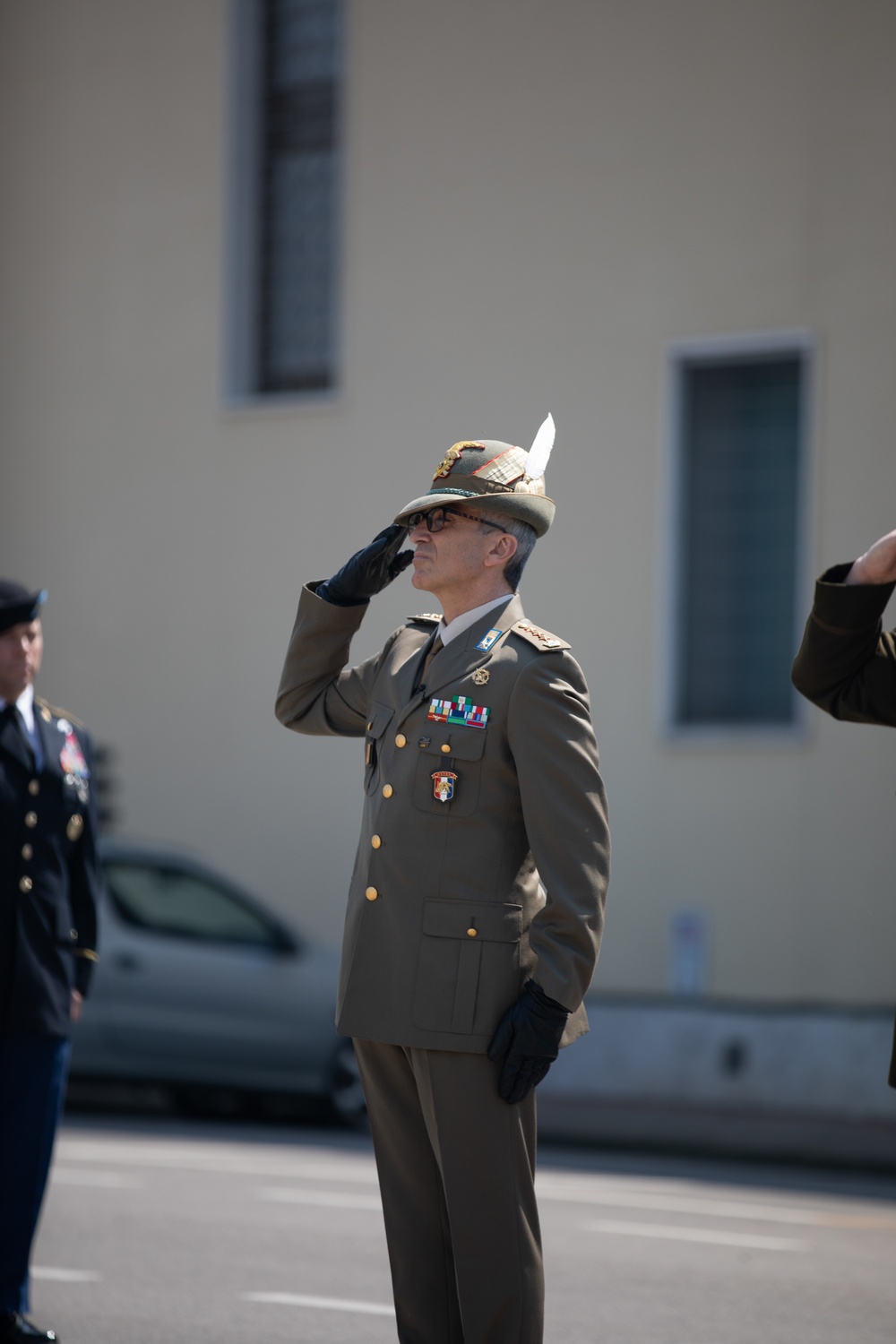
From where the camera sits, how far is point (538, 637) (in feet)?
14.3

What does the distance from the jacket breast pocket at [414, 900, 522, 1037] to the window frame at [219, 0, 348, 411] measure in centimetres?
1252

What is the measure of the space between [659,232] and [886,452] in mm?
2429

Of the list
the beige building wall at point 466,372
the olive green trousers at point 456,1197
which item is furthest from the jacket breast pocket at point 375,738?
the beige building wall at point 466,372

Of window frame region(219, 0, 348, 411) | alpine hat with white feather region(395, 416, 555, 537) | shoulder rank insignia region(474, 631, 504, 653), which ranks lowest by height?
shoulder rank insignia region(474, 631, 504, 653)

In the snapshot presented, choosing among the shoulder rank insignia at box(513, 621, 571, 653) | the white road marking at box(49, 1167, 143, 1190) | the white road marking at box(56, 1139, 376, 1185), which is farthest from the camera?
the white road marking at box(56, 1139, 376, 1185)

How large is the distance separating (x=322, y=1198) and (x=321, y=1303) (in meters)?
2.31

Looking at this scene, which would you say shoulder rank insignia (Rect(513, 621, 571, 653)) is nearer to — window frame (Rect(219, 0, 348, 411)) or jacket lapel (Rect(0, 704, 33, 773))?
jacket lapel (Rect(0, 704, 33, 773))

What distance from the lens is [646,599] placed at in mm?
14656

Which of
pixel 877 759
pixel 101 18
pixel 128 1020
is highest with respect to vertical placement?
pixel 101 18

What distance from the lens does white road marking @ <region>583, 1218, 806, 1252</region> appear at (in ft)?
25.7

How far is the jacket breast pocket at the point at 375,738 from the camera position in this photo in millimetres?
4469

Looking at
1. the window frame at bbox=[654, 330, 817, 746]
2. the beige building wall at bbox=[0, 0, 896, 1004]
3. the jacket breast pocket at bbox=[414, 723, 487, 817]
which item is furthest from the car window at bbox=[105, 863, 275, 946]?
the jacket breast pocket at bbox=[414, 723, 487, 817]

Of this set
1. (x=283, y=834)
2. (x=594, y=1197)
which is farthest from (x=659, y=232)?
(x=594, y=1197)

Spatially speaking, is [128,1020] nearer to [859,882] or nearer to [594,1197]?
[594,1197]
